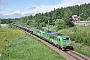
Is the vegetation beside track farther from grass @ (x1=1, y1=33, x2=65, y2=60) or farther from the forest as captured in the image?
the forest

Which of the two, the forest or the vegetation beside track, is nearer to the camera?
the vegetation beside track

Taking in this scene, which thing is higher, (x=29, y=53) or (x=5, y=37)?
(x=29, y=53)

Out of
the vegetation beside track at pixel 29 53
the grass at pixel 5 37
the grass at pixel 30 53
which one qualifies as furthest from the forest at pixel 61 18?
the grass at pixel 30 53

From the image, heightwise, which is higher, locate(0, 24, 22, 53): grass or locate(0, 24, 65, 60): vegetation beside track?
locate(0, 24, 65, 60): vegetation beside track

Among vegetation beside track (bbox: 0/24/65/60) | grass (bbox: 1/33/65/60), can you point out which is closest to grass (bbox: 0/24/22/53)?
vegetation beside track (bbox: 0/24/65/60)

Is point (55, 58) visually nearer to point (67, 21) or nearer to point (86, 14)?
point (67, 21)

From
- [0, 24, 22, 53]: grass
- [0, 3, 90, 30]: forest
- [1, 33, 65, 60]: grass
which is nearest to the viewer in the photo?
[1, 33, 65, 60]: grass

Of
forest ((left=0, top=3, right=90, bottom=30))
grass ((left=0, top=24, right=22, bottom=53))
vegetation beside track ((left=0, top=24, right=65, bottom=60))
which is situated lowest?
grass ((left=0, top=24, right=22, bottom=53))

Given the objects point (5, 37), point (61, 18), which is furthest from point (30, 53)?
point (61, 18)

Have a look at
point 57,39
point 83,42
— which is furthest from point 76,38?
point 57,39

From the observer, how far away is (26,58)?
33.8 m

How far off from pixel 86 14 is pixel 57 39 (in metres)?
122

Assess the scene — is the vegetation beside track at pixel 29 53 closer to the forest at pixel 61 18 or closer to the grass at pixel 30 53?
the grass at pixel 30 53

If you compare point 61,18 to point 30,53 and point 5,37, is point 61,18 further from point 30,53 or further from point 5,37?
point 30,53
